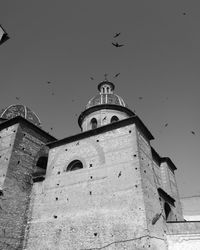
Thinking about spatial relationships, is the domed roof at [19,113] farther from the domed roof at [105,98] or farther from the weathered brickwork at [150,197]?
the weathered brickwork at [150,197]

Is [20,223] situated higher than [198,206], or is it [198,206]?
[198,206]

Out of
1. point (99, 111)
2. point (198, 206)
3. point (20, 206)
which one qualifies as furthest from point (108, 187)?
point (198, 206)

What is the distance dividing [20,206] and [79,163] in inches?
140

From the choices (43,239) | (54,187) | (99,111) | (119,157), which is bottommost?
(43,239)

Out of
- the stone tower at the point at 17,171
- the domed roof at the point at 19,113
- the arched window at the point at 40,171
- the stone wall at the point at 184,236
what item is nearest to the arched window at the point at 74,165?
the arched window at the point at 40,171

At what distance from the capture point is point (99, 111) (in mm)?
17594

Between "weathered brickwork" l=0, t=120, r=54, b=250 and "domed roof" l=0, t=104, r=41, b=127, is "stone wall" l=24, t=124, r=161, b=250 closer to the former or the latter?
"weathered brickwork" l=0, t=120, r=54, b=250

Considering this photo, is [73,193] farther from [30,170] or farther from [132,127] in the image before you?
[132,127]

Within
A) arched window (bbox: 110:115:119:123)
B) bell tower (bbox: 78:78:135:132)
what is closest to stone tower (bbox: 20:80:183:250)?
bell tower (bbox: 78:78:135:132)

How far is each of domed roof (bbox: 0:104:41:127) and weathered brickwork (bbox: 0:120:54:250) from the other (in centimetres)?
215

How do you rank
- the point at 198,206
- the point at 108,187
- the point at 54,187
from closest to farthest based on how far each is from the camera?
the point at 108,187 → the point at 54,187 → the point at 198,206

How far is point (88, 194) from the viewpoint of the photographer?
454 inches

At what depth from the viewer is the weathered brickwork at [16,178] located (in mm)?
11672

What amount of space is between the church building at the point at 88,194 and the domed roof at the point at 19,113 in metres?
2.02
